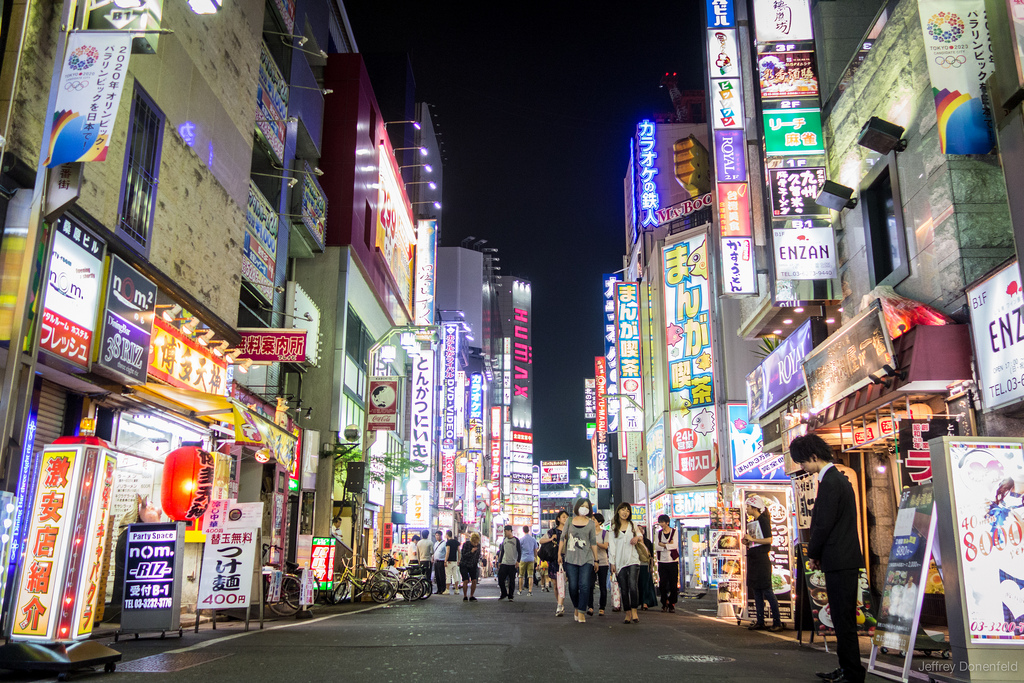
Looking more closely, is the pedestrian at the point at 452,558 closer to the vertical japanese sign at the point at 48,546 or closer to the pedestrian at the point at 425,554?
the pedestrian at the point at 425,554

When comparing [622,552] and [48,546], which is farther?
[622,552]

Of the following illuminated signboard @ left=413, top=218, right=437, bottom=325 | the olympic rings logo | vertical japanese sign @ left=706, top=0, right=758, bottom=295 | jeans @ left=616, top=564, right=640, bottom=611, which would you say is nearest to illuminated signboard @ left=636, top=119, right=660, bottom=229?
illuminated signboard @ left=413, top=218, right=437, bottom=325

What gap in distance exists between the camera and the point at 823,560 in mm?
6105

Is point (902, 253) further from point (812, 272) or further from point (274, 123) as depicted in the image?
point (274, 123)

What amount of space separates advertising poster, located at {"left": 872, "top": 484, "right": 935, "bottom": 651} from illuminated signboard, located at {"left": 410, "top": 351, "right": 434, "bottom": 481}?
26217 millimetres

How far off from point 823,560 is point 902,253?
6.34 meters

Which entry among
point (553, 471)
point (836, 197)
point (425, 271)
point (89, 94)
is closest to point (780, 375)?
point (836, 197)

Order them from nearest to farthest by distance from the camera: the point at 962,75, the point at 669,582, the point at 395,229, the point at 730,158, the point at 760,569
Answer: the point at 962,75 < the point at 760,569 < the point at 730,158 < the point at 669,582 < the point at 395,229

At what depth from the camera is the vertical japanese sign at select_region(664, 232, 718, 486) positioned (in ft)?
105

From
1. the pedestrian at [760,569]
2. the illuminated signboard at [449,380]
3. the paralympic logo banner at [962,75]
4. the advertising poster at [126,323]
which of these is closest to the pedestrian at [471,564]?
the pedestrian at [760,569]

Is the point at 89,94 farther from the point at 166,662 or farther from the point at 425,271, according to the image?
the point at 425,271

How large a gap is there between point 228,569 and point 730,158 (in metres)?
12.4

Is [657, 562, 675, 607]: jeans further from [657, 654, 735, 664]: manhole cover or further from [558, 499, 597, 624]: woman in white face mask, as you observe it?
[657, 654, 735, 664]: manhole cover

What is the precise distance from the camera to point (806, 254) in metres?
13.0
